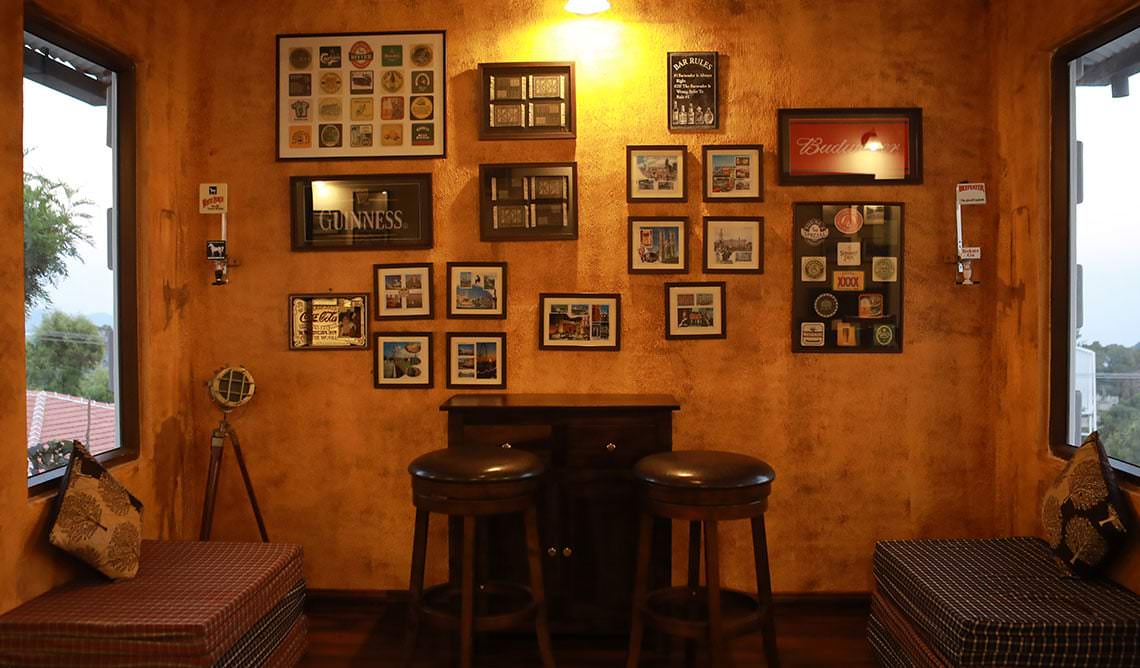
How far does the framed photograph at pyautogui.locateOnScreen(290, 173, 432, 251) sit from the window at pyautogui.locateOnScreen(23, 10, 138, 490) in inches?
27.8

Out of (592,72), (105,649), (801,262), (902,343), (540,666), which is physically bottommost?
(540,666)

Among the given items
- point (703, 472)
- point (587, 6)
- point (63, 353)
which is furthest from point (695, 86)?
point (63, 353)

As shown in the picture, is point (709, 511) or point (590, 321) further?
point (590, 321)

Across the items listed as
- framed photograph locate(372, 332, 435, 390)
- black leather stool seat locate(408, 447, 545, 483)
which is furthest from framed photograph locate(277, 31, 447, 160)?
black leather stool seat locate(408, 447, 545, 483)

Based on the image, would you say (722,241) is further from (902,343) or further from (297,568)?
(297,568)

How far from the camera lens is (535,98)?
3611 mm

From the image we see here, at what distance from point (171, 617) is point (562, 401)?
157cm

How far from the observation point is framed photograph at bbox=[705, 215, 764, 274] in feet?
11.8

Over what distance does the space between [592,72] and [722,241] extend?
3.21 ft

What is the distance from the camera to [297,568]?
3133mm

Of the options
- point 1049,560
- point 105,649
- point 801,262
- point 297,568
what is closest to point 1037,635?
point 1049,560

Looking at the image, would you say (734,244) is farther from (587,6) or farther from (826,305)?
(587,6)

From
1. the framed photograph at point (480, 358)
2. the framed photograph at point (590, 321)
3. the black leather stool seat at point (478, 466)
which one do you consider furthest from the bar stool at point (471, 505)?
the framed photograph at point (590, 321)

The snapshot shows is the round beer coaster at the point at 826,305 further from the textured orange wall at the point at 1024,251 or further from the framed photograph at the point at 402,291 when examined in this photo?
the framed photograph at the point at 402,291
